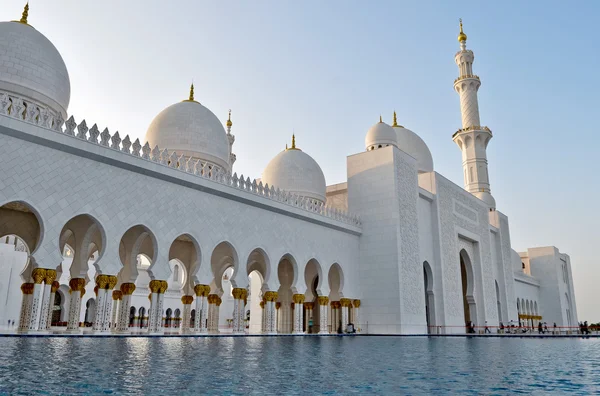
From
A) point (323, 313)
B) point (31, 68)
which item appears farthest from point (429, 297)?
point (31, 68)

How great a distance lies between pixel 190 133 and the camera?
1315cm

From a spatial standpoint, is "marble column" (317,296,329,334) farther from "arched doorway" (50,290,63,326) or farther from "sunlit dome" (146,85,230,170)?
"arched doorway" (50,290,63,326)

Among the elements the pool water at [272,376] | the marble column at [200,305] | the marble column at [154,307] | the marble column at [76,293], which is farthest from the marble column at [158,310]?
the pool water at [272,376]

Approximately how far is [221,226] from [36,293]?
3.99 m

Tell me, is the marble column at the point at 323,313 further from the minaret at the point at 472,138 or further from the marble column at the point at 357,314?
the minaret at the point at 472,138

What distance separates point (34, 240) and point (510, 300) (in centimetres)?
1915

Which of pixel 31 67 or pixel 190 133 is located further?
pixel 190 133

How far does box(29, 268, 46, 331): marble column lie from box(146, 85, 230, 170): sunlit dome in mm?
5763

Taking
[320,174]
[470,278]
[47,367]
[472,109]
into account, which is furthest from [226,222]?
[472,109]

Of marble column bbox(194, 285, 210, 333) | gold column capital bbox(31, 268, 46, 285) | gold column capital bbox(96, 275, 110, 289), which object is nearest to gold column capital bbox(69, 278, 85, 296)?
gold column capital bbox(96, 275, 110, 289)

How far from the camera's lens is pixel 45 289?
790 centimetres

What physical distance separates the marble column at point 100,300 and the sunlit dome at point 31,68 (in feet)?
13.6

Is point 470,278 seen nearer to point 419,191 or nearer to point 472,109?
point 419,191

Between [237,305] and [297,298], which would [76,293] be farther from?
[297,298]
